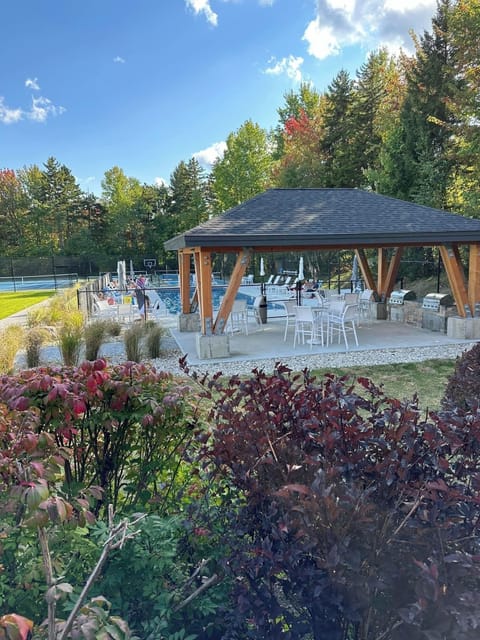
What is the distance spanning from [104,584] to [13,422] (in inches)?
34.5

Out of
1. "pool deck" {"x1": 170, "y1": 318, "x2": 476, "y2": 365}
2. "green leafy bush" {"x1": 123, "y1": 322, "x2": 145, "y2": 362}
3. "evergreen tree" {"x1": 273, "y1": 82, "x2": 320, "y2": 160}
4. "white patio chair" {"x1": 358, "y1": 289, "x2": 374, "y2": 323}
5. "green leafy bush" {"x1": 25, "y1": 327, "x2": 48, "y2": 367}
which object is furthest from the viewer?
"evergreen tree" {"x1": 273, "y1": 82, "x2": 320, "y2": 160}

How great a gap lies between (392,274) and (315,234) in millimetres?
4920

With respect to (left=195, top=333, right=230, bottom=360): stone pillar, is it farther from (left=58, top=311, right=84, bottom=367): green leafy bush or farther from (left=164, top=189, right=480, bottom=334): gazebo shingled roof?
(left=58, top=311, right=84, bottom=367): green leafy bush

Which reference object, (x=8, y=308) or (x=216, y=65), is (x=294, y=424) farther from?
(x=8, y=308)

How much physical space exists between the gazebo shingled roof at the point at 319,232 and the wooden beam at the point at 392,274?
61.6 inches

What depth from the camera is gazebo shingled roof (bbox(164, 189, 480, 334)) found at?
26.8 feet

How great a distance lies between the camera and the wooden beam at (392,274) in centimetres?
1202

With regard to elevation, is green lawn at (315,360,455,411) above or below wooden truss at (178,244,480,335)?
below

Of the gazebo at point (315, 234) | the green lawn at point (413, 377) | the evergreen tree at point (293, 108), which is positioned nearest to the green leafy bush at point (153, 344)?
the gazebo at point (315, 234)

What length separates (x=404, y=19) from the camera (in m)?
19.2

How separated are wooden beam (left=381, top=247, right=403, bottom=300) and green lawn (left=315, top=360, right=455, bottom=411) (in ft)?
17.3

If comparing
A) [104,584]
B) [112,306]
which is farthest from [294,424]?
[112,306]

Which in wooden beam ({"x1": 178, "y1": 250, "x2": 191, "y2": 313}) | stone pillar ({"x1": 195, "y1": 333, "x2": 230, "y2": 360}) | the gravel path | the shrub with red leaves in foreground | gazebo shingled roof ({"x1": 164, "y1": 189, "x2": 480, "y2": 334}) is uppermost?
gazebo shingled roof ({"x1": 164, "y1": 189, "x2": 480, "y2": 334})

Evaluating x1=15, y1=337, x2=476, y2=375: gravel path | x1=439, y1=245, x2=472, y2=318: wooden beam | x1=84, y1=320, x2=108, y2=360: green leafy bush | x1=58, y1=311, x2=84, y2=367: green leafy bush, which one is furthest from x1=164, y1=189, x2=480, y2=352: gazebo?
x1=58, y1=311, x2=84, y2=367: green leafy bush
